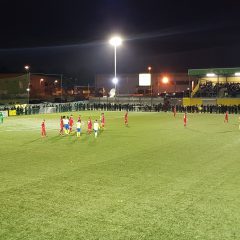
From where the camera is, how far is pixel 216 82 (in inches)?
2825

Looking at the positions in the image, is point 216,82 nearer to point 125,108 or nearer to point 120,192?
point 125,108

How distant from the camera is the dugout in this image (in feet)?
213

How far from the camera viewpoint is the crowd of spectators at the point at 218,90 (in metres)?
66.6

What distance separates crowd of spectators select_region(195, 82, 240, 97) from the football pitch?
4714cm

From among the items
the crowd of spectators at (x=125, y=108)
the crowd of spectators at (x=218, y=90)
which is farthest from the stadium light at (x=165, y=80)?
the crowd of spectators at (x=125, y=108)

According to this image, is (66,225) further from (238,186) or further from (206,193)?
(238,186)

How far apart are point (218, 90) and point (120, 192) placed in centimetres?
5910

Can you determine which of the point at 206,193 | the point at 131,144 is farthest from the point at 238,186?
the point at 131,144

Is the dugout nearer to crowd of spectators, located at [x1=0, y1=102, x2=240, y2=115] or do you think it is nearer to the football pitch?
crowd of spectators, located at [x1=0, y1=102, x2=240, y2=115]

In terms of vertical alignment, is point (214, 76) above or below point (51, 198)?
above

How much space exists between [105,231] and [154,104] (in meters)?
57.5

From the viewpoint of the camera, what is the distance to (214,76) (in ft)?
233

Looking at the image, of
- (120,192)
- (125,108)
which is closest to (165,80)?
(125,108)

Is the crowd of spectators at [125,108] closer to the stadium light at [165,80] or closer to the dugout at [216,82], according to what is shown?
the dugout at [216,82]
